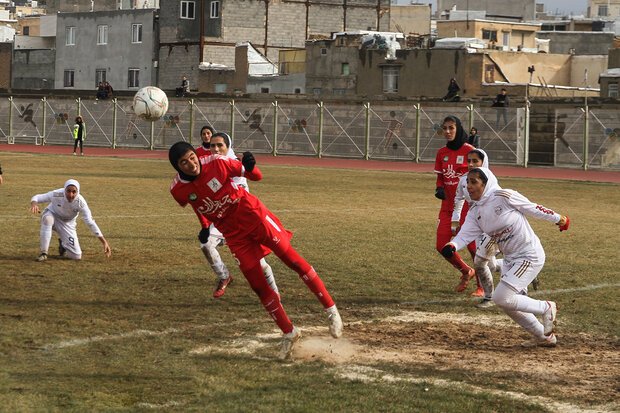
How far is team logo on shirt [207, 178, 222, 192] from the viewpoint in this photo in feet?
35.3

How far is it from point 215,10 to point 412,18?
29807 millimetres

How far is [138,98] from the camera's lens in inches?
1433

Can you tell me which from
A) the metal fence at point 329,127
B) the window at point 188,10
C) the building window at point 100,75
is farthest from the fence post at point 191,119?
the building window at point 100,75

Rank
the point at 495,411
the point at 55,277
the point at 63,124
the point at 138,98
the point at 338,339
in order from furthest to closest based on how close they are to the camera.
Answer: the point at 63,124 → the point at 138,98 → the point at 55,277 → the point at 338,339 → the point at 495,411

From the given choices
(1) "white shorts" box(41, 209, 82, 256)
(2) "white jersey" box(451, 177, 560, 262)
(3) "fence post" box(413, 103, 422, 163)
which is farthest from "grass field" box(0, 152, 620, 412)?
(3) "fence post" box(413, 103, 422, 163)

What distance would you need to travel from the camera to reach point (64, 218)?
55.9 ft

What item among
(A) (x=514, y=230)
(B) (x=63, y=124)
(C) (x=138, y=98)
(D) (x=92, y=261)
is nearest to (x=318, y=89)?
(B) (x=63, y=124)

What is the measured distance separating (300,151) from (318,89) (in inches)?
1071

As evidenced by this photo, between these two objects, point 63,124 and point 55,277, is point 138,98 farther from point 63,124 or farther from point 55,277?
point 63,124

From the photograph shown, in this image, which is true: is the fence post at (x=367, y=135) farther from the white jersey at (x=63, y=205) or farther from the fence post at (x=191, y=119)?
the white jersey at (x=63, y=205)

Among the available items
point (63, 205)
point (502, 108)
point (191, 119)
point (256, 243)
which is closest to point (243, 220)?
point (256, 243)

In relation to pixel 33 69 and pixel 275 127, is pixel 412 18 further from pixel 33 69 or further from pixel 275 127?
pixel 275 127

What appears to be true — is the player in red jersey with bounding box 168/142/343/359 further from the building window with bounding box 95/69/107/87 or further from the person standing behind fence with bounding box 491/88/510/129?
the building window with bounding box 95/69/107/87

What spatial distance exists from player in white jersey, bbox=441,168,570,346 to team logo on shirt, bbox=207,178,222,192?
2.29m
